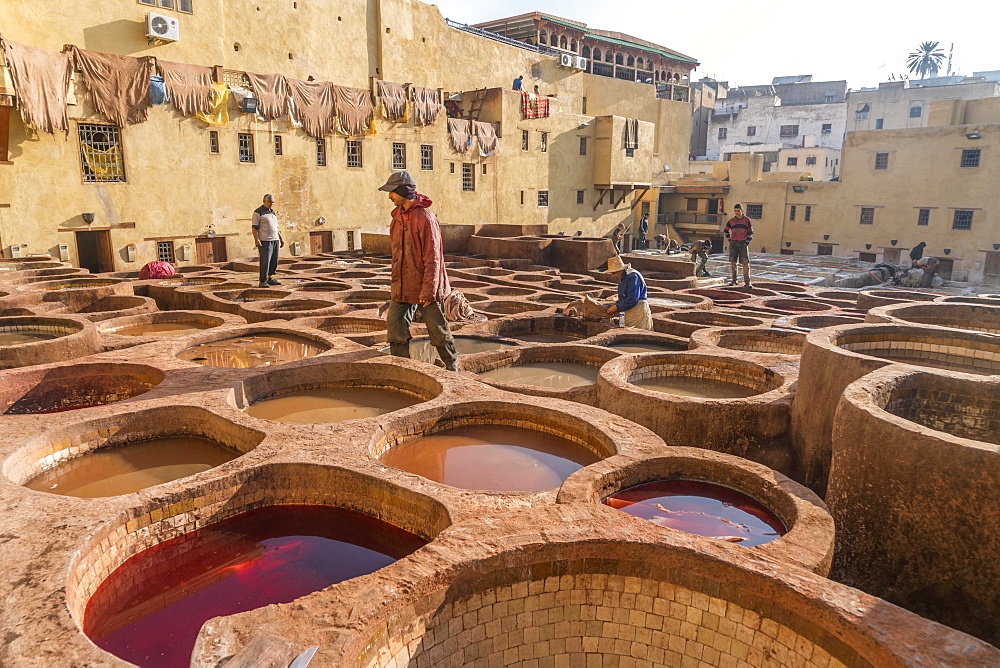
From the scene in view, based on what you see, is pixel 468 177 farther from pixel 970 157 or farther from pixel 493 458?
pixel 493 458

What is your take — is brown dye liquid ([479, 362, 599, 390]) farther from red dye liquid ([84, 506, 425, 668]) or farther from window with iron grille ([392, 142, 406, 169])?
window with iron grille ([392, 142, 406, 169])

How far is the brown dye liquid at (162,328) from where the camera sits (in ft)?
29.9

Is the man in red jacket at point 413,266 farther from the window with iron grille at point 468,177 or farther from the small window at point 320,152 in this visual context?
the window with iron grille at point 468,177

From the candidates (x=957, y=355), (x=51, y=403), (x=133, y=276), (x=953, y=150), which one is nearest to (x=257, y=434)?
(x=51, y=403)

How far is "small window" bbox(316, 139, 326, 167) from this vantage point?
23766 mm

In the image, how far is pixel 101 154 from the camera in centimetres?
1861

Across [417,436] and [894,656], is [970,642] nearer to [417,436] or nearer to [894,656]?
[894,656]

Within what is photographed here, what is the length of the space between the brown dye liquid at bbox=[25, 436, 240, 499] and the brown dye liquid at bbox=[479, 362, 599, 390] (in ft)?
11.5

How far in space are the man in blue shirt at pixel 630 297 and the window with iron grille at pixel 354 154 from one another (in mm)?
17651

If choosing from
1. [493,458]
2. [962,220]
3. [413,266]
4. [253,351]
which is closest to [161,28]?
[253,351]

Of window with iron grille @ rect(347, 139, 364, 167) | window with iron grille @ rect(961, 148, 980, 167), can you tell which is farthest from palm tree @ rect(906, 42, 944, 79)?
window with iron grille @ rect(347, 139, 364, 167)

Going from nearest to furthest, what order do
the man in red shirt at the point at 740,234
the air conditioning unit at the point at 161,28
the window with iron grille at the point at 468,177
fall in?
the man in red shirt at the point at 740,234
the air conditioning unit at the point at 161,28
the window with iron grille at the point at 468,177

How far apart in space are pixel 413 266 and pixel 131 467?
308 centimetres

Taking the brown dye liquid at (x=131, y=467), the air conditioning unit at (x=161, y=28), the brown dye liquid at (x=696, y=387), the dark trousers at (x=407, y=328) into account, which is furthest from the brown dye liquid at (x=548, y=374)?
the air conditioning unit at (x=161, y=28)
